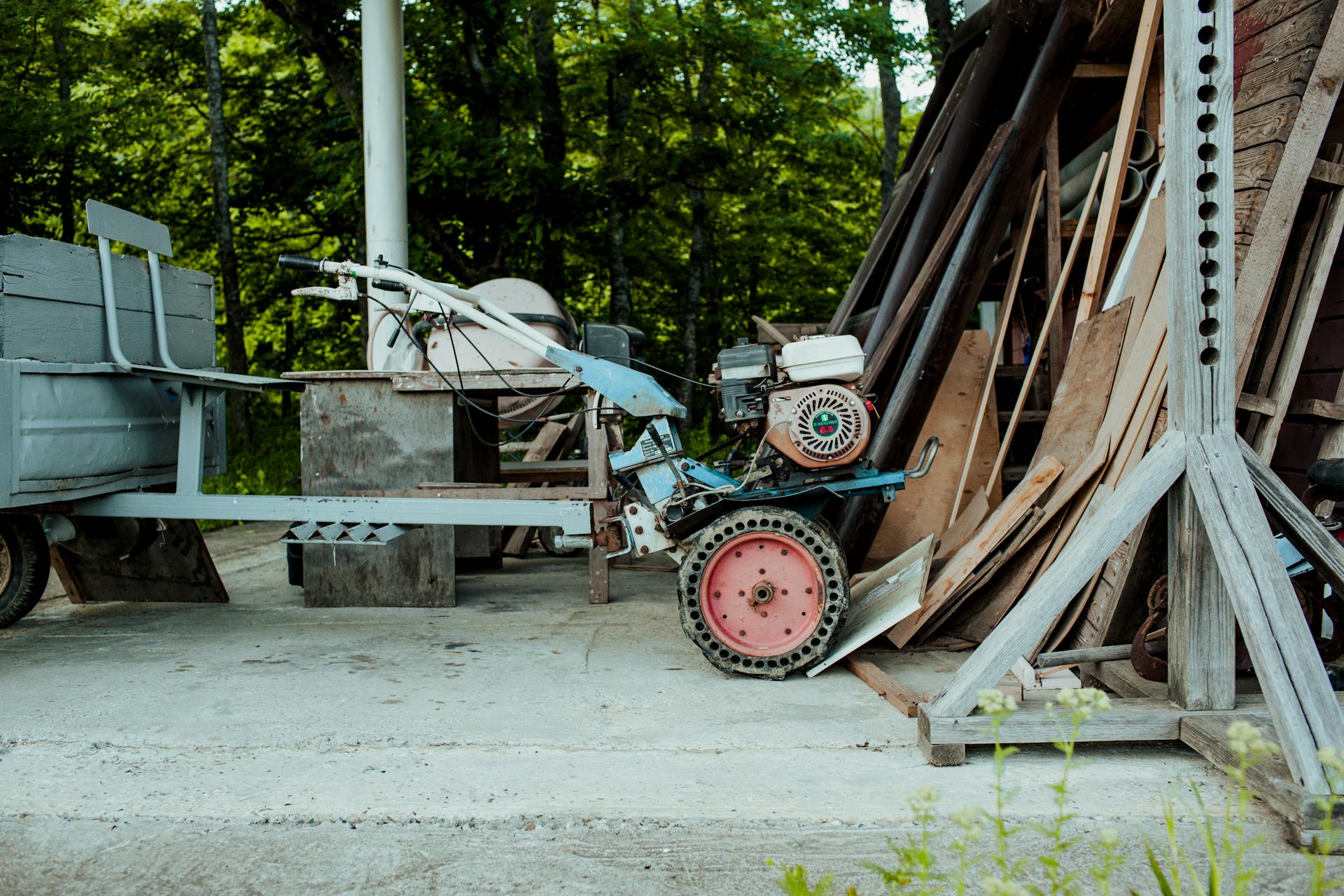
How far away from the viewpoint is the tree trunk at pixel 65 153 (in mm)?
12102

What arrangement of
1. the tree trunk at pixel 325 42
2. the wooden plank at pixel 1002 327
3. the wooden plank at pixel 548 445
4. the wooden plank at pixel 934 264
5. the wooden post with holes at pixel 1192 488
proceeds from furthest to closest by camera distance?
the tree trunk at pixel 325 42, the wooden plank at pixel 548 445, the wooden plank at pixel 1002 327, the wooden plank at pixel 934 264, the wooden post with holes at pixel 1192 488

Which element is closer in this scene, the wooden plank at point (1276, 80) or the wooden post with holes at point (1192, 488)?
the wooden post with holes at point (1192, 488)

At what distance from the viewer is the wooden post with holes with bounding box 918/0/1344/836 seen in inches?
120

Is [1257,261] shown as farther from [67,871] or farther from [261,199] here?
[261,199]

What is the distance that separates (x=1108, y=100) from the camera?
A: 663cm

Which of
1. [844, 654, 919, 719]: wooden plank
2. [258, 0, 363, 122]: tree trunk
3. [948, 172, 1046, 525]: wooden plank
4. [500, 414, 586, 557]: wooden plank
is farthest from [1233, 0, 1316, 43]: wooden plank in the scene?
[258, 0, 363, 122]: tree trunk

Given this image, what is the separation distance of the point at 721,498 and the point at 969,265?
2282 millimetres

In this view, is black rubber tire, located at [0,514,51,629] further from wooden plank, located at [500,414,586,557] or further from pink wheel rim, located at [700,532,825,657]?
wooden plank, located at [500,414,586,557]

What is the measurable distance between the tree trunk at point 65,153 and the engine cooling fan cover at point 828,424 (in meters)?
11.1

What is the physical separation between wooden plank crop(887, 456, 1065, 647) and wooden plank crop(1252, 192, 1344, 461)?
0.86m

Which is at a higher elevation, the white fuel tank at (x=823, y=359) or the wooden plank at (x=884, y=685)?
the white fuel tank at (x=823, y=359)

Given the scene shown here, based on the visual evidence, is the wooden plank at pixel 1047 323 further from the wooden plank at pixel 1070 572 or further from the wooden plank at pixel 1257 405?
the wooden plank at pixel 1070 572

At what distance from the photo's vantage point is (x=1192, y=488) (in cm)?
306

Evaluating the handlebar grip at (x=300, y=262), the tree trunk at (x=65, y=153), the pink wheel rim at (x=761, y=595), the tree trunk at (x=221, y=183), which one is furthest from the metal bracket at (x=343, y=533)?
the tree trunk at (x=65, y=153)
